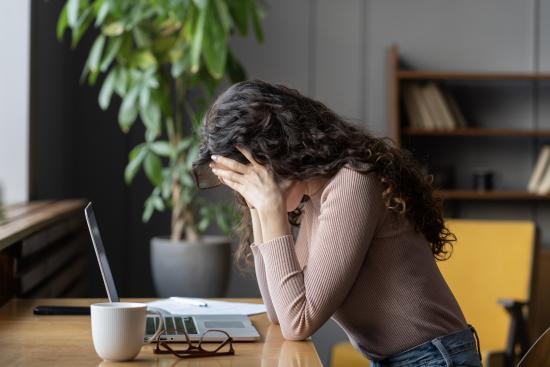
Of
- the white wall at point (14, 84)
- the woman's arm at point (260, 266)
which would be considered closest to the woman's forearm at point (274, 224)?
the woman's arm at point (260, 266)

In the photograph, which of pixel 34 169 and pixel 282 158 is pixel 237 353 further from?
pixel 34 169

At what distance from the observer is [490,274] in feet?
10.4

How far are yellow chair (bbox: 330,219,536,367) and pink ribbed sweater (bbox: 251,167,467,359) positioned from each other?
1.60 m

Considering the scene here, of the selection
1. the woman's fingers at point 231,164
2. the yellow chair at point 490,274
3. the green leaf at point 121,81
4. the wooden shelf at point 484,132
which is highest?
the green leaf at point 121,81

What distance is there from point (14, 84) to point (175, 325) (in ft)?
7.03

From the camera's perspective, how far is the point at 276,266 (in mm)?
1510

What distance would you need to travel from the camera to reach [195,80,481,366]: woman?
1.49m

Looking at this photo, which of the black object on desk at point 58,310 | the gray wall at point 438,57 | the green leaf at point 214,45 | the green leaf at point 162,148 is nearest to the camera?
the black object on desk at point 58,310

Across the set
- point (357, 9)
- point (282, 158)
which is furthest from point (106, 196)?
point (282, 158)

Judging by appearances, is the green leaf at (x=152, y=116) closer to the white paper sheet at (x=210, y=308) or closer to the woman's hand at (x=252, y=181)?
the white paper sheet at (x=210, y=308)

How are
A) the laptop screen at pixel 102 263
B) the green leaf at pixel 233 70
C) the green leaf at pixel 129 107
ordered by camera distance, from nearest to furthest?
1. the laptop screen at pixel 102 263
2. the green leaf at pixel 129 107
3. the green leaf at pixel 233 70

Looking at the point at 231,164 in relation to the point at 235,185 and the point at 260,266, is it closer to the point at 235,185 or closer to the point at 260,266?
the point at 235,185

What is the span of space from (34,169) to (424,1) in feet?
7.79

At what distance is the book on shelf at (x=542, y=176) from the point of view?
4.40 meters
